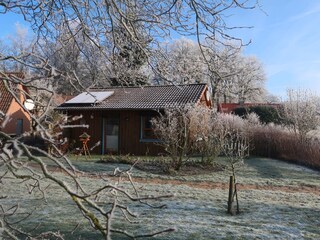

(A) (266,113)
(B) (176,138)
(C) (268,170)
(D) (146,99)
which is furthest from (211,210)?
(A) (266,113)

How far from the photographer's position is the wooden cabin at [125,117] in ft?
68.8

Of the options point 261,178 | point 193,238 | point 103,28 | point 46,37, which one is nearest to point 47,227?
point 193,238

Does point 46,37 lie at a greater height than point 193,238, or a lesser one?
greater

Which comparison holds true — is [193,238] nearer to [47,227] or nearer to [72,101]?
[47,227]

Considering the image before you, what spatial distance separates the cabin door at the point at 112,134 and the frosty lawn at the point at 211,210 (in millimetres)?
9382

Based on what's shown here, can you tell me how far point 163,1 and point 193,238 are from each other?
11.2ft

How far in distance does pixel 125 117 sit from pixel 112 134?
1330mm

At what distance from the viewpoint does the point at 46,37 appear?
4.73 meters

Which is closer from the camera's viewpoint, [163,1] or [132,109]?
[163,1]

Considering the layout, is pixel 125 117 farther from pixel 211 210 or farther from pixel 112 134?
pixel 211 210

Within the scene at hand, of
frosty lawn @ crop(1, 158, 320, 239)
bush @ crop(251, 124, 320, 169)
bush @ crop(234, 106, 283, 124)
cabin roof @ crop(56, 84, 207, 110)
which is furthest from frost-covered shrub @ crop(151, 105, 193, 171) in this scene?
bush @ crop(234, 106, 283, 124)

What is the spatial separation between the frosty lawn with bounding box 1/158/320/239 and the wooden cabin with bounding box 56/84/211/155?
8.52 meters

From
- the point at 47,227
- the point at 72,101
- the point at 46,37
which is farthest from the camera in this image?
the point at 72,101

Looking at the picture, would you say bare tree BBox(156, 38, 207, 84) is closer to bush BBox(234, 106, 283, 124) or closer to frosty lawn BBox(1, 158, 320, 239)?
frosty lawn BBox(1, 158, 320, 239)
